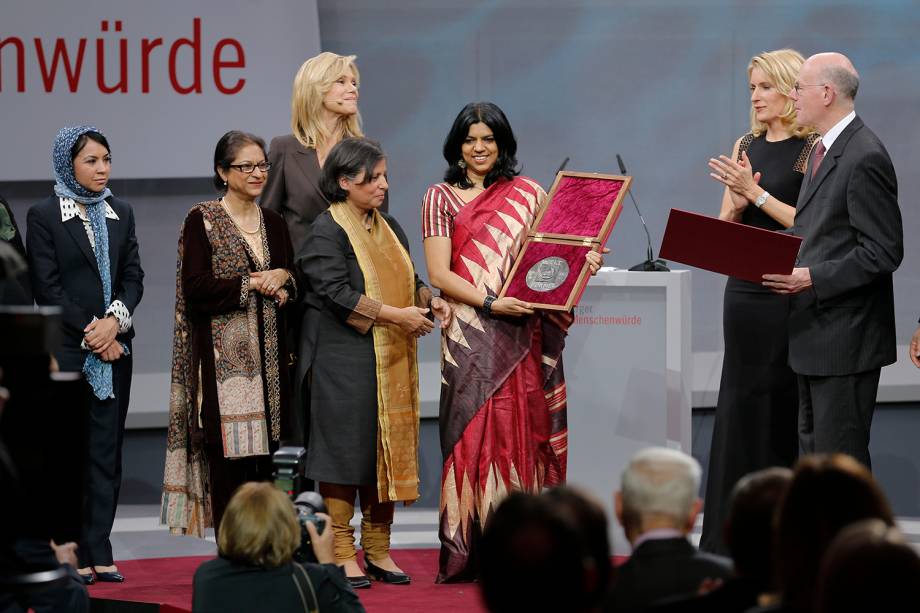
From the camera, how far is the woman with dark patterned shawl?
463 centimetres

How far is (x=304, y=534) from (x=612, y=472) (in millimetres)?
2177

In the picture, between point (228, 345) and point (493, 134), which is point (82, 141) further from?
point (493, 134)

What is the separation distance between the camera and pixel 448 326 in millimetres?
4695

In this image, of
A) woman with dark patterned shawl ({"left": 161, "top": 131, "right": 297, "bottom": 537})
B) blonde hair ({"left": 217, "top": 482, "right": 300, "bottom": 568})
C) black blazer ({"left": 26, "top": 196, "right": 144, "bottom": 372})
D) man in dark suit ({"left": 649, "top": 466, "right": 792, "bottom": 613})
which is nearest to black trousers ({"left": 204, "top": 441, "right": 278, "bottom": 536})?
woman with dark patterned shawl ({"left": 161, "top": 131, "right": 297, "bottom": 537})

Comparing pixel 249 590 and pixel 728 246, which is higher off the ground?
pixel 728 246

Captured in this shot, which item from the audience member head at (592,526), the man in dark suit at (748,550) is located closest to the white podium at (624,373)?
the man in dark suit at (748,550)

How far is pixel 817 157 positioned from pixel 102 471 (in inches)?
107

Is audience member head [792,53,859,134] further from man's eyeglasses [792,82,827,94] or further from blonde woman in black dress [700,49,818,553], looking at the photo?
blonde woman in black dress [700,49,818,553]

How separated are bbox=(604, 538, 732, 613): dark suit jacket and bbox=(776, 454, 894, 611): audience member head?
0.36m

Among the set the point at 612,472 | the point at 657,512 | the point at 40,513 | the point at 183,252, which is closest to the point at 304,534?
the point at 40,513

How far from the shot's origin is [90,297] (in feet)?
15.6

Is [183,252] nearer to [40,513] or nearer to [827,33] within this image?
[40,513]

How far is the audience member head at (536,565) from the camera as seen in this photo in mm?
1978

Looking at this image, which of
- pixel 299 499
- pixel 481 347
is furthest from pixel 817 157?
pixel 299 499
